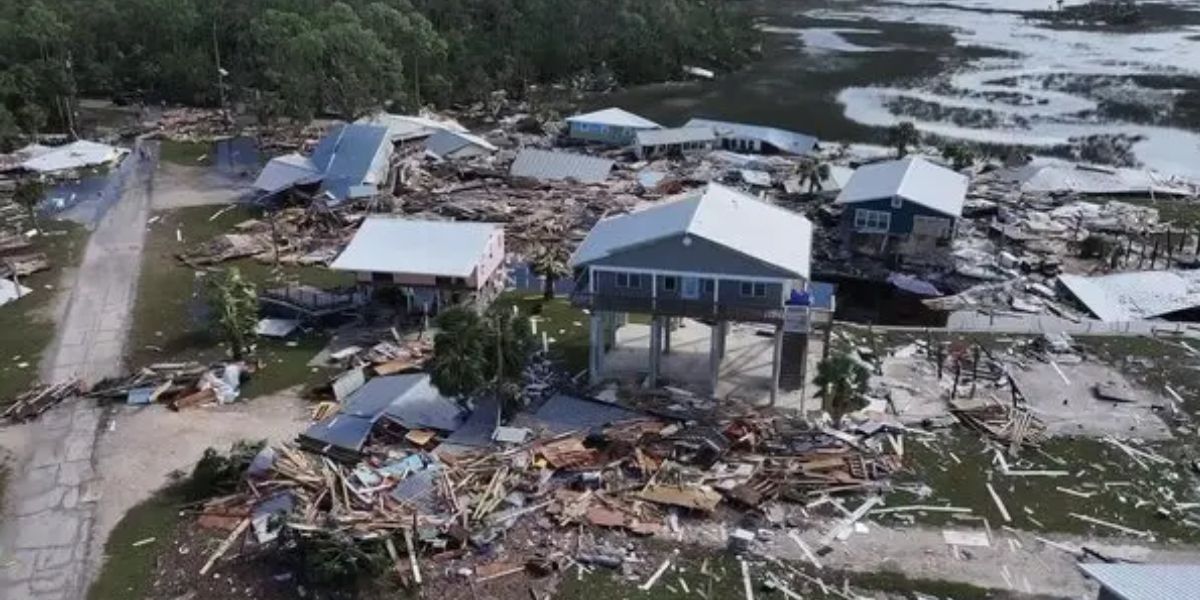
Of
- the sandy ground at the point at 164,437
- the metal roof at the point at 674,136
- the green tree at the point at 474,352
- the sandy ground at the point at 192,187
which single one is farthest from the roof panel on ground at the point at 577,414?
the metal roof at the point at 674,136

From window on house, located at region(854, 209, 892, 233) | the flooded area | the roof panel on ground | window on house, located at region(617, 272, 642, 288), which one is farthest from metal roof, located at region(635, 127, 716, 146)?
the roof panel on ground

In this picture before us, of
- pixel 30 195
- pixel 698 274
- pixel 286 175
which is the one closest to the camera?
pixel 698 274

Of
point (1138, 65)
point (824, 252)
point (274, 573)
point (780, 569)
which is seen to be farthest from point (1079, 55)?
point (274, 573)

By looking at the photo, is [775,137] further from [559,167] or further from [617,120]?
[559,167]

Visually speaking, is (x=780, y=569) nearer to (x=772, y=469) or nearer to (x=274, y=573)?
(x=772, y=469)

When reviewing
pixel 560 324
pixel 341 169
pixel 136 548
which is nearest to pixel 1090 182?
pixel 560 324

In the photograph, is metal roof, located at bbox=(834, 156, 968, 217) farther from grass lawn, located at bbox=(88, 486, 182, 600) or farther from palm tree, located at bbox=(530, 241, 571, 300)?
grass lawn, located at bbox=(88, 486, 182, 600)
